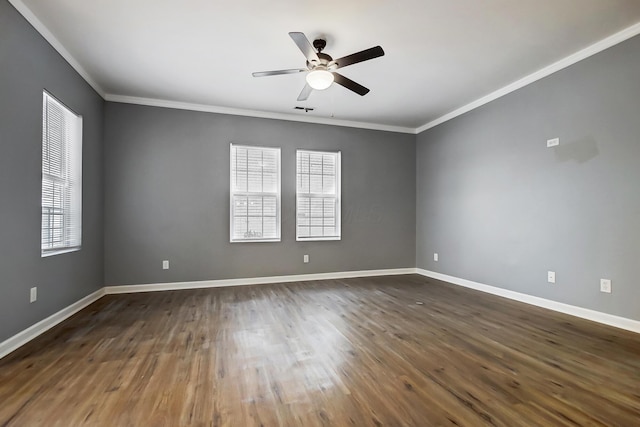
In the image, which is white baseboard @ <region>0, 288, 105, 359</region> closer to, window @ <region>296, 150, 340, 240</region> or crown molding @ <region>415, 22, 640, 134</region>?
window @ <region>296, 150, 340, 240</region>

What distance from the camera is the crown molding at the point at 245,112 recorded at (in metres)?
4.32

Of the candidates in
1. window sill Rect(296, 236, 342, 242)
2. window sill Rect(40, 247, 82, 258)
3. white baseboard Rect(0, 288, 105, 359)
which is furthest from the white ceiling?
white baseboard Rect(0, 288, 105, 359)

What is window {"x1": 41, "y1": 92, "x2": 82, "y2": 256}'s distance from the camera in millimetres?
2863

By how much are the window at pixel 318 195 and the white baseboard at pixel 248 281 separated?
2.18ft

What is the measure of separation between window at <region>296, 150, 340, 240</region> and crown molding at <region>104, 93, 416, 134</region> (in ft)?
1.83

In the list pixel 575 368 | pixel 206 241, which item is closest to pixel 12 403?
pixel 206 241

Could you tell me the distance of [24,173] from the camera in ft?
8.20

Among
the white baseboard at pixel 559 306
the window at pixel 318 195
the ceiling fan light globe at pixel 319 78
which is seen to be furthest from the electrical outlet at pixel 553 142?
the window at pixel 318 195

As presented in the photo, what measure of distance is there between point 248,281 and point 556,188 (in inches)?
170

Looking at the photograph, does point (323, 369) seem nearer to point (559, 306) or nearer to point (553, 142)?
point (559, 306)

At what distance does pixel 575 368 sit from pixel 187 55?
4.37 m

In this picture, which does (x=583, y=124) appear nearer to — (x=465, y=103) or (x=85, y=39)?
(x=465, y=103)

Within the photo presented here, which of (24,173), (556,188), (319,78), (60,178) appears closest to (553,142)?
(556,188)

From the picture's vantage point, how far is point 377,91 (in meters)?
4.12
